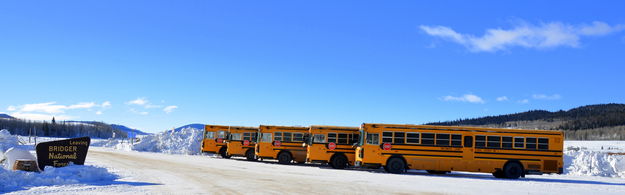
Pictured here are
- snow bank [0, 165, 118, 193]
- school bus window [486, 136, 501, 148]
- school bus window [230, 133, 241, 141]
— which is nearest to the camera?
snow bank [0, 165, 118, 193]

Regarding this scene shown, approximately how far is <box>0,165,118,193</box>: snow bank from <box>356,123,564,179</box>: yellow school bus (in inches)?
460

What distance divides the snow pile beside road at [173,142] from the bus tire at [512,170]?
1023 inches

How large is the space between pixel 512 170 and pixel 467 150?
6.77 ft

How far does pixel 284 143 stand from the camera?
28391mm

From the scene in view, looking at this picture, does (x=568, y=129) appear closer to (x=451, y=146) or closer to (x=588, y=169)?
(x=588, y=169)

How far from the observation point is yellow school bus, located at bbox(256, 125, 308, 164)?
2827cm

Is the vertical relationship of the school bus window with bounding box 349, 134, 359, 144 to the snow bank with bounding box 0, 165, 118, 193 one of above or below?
above

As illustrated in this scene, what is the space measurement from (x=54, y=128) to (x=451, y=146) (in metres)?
139

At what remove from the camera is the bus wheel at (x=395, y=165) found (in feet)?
73.3

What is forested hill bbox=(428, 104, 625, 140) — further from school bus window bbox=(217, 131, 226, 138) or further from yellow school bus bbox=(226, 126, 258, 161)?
yellow school bus bbox=(226, 126, 258, 161)

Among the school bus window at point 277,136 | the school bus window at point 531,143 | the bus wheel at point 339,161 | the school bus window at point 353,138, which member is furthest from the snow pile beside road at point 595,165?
the school bus window at point 277,136

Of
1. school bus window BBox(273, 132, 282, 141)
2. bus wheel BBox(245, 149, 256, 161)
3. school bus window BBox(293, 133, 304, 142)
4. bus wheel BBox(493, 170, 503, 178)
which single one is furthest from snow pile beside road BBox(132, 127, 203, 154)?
bus wheel BBox(493, 170, 503, 178)

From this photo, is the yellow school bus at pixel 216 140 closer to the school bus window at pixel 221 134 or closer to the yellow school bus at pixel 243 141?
the school bus window at pixel 221 134

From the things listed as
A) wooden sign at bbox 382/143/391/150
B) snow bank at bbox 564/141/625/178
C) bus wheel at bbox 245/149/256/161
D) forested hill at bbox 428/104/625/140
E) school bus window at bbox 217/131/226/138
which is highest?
forested hill at bbox 428/104/625/140
